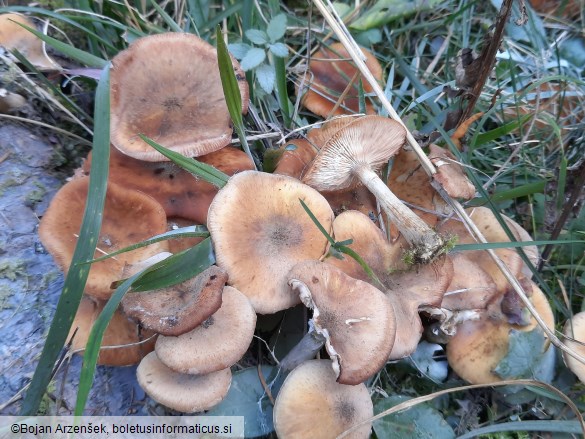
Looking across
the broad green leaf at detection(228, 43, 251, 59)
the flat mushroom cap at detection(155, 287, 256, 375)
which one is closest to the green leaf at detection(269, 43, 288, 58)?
the broad green leaf at detection(228, 43, 251, 59)

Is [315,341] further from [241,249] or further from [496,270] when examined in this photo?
[496,270]

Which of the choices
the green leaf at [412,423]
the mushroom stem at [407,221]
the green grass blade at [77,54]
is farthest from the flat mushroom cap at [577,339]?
the green grass blade at [77,54]

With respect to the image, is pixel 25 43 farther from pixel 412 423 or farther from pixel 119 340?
pixel 412 423

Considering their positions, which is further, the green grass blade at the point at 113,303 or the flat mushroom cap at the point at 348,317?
the flat mushroom cap at the point at 348,317

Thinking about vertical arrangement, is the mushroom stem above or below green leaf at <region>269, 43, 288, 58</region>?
below

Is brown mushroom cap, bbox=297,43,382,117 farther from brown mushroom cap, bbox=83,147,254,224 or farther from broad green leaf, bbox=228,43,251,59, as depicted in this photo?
brown mushroom cap, bbox=83,147,254,224

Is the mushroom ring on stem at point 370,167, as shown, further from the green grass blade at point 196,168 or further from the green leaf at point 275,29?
the green leaf at point 275,29
